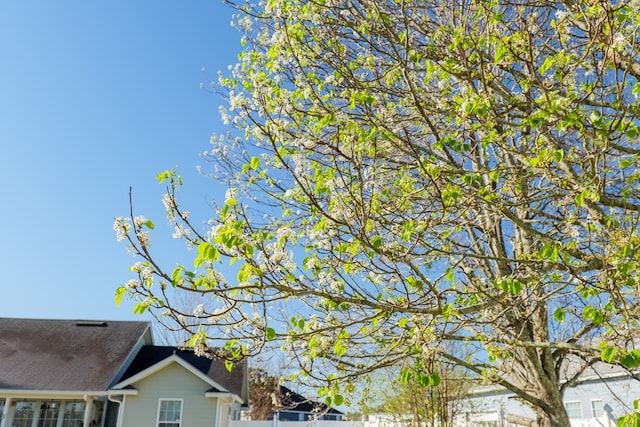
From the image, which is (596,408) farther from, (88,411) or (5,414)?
(5,414)

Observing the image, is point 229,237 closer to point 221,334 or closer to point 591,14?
point 221,334

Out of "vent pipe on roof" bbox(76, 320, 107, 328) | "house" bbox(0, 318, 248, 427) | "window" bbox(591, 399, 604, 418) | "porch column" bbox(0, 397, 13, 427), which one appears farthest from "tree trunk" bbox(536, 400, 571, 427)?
"vent pipe on roof" bbox(76, 320, 107, 328)

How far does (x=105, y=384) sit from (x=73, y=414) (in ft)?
6.81

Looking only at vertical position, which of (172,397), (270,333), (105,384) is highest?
(270,333)

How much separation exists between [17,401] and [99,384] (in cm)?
306

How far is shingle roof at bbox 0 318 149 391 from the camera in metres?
16.2

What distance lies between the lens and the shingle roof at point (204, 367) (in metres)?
17.1

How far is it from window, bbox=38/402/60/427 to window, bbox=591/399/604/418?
18.0m

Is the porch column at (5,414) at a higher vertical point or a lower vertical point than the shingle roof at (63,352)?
lower

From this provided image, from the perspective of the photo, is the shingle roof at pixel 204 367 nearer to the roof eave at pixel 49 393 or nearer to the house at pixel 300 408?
the roof eave at pixel 49 393

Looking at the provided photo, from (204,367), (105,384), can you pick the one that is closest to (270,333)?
(105,384)

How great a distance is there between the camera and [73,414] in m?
16.9

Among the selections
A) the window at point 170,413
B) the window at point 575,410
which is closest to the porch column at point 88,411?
the window at point 170,413

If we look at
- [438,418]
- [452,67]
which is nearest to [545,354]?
[438,418]
